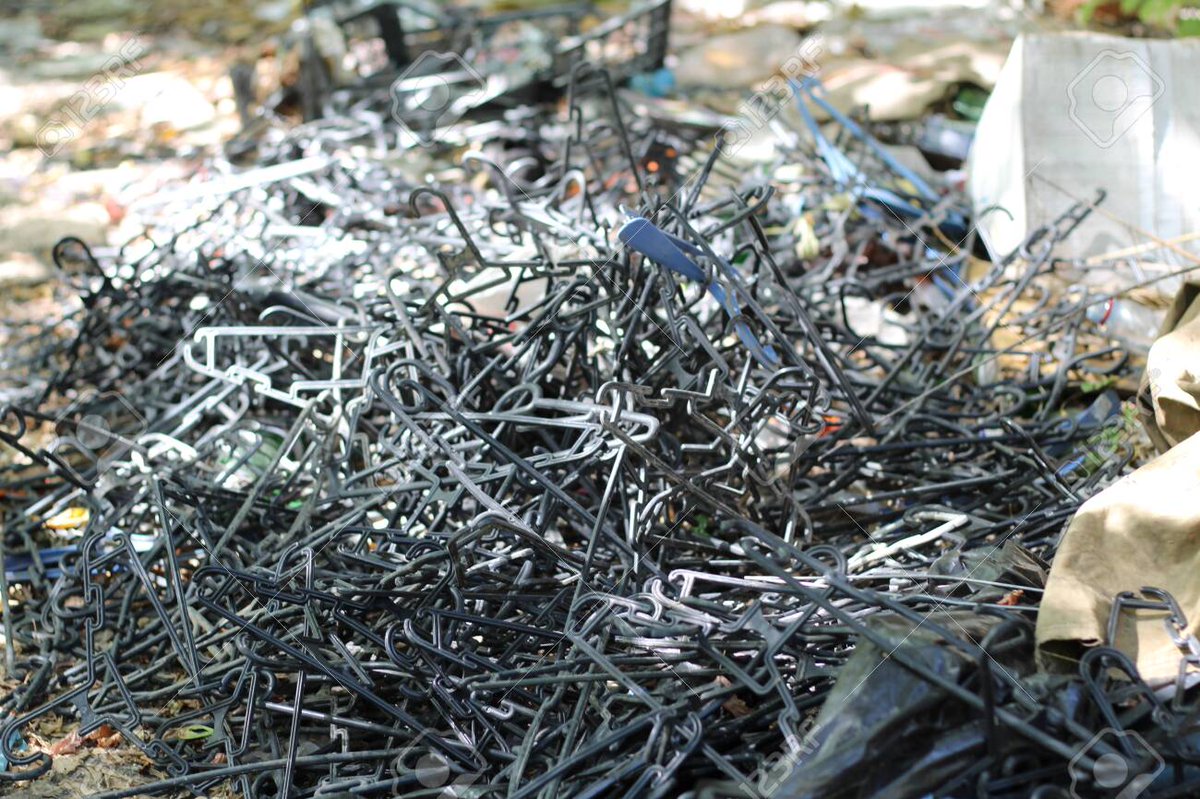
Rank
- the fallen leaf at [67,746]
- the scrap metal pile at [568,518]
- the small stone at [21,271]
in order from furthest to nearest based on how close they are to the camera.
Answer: the small stone at [21,271]
the fallen leaf at [67,746]
the scrap metal pile at [568,518]

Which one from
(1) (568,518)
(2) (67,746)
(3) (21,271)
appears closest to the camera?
(2) (67,746)

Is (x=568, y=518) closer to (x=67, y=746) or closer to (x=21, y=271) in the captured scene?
(x=67, y=746)

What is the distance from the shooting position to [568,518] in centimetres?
272

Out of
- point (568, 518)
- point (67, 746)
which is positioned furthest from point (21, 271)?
point (568, 518)

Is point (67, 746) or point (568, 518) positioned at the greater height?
point (568, 518)

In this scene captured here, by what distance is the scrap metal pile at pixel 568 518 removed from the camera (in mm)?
1985

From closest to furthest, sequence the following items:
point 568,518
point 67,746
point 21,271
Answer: point 67,746
point 568,518
point 21,271

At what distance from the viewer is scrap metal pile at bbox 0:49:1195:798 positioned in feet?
6.51

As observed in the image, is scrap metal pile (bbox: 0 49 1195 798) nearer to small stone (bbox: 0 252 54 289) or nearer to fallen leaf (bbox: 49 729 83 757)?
fallen leaf (bbox: 49 729 83 757)

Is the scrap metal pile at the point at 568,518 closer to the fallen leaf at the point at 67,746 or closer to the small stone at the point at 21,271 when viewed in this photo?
the fallen leaf at the point at 67,746

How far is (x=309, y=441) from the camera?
3121 mm

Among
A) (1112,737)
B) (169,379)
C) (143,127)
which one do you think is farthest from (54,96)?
(1112,737)

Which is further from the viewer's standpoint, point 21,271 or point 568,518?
point 21,271

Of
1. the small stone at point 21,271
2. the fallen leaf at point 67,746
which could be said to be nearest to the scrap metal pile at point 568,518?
the fallen leaf at point 67,746
